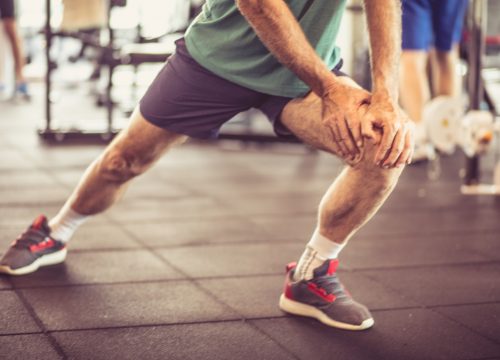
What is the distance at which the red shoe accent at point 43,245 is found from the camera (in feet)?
9.12

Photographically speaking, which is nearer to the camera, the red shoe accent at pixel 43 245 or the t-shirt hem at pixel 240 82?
the t-shirt hem at pixel 240 82

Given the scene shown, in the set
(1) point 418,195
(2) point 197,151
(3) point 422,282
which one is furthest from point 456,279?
(2) point 197,151

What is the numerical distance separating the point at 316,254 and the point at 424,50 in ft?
8.53

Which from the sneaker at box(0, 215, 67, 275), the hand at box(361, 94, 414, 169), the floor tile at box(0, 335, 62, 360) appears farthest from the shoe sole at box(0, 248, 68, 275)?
the hand at box(361, 94, 414, 169)

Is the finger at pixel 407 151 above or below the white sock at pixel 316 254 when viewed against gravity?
above

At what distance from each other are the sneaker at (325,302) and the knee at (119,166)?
55 cm

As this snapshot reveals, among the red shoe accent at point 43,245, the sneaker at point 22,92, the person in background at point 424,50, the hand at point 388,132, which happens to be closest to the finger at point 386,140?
the hand at point 388,132

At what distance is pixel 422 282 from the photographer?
278cm

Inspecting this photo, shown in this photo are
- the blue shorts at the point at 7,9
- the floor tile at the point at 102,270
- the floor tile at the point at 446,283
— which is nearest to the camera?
the floor tile at the point at 446,283

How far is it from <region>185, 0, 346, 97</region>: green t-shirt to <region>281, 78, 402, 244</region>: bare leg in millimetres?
67

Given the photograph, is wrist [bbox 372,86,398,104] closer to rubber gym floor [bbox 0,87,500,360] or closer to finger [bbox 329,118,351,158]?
finger [bbox 329,118,351,158]

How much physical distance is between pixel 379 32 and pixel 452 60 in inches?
112

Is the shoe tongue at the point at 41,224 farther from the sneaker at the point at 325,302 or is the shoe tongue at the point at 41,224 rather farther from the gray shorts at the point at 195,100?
the sneaker at the point at 325,302

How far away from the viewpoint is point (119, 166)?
8.50 ft
